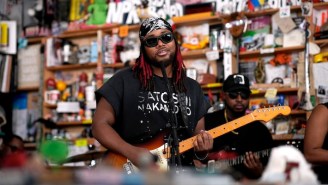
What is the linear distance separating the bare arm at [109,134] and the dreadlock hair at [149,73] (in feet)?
0.73

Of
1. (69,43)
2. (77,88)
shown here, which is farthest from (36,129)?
(69,43)

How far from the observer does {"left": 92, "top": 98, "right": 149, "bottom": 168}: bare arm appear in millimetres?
2486

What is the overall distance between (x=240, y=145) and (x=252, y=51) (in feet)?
5.20

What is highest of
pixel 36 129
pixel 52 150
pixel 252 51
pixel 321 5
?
pixel 321 5

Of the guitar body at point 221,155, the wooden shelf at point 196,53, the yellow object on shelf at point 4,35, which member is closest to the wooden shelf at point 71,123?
the yellow object on shelf at point 4,35

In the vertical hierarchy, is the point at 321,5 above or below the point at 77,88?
above

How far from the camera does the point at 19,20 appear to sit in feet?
21.1

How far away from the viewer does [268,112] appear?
3.04m

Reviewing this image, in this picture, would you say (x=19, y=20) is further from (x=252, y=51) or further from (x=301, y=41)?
(x=301, y=41)

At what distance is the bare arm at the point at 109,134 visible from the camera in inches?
97.9

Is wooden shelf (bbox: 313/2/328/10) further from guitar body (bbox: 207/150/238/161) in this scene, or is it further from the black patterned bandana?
the black patterned bandana

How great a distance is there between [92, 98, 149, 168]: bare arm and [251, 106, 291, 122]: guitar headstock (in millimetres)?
797

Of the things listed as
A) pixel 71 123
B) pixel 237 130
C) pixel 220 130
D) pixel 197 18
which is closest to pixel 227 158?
pixel 220 130

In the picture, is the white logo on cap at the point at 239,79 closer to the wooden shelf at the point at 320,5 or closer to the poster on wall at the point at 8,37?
the wooden shelf at the point at 320,5
